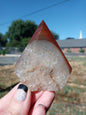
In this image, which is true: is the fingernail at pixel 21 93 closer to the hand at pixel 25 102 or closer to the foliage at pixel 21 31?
the hand at pixel 25 102

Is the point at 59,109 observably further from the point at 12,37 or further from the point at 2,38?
the point at 2,38

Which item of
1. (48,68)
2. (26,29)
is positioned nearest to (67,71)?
(48,68)

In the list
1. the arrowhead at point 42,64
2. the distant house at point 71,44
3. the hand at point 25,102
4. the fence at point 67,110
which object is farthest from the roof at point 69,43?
the fence at point 67,110

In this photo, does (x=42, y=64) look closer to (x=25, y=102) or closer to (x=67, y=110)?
(x=25, y=102)

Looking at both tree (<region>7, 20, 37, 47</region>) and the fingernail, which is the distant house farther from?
tree (<region>7, 20, 37, 47</region>)

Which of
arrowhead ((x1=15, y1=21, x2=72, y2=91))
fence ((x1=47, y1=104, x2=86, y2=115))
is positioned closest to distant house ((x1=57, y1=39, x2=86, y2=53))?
arrowhead ((x1=15, y1=21, x2=72, y2=91))
